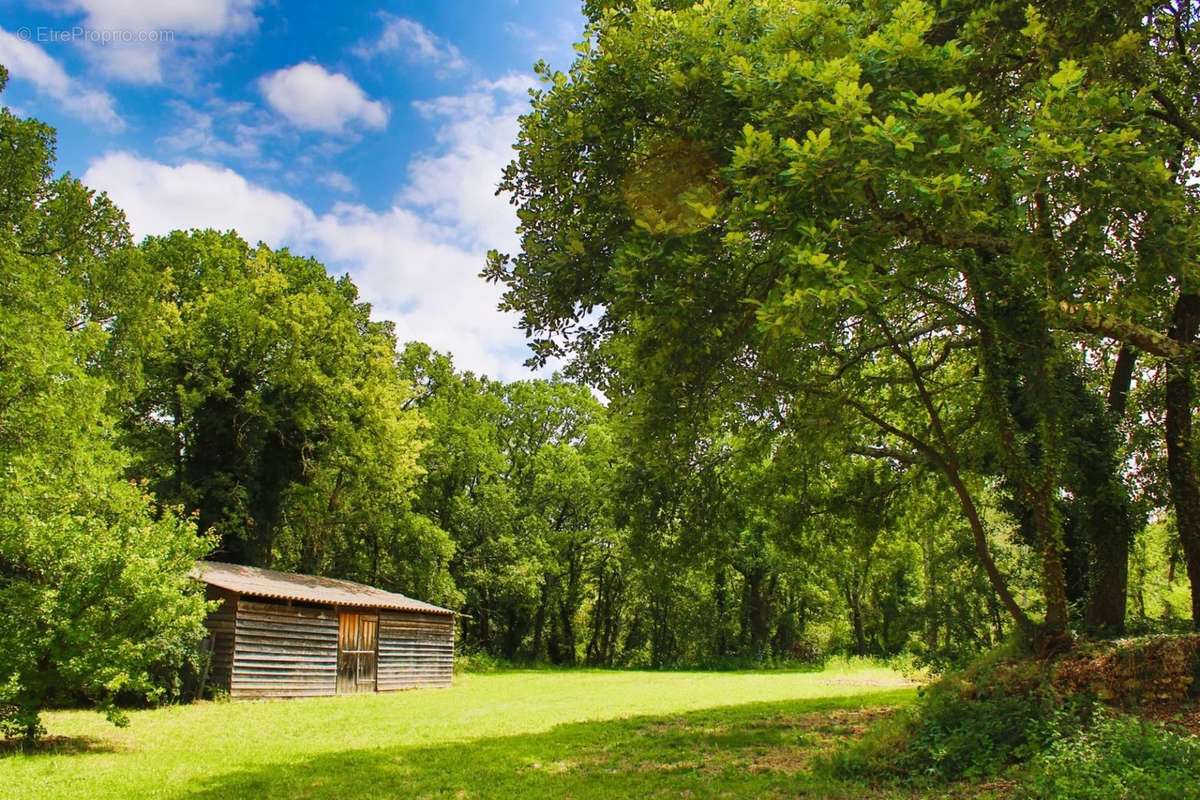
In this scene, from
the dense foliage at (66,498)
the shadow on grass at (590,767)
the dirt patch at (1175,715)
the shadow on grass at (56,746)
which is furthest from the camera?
the shadow on grass at (56,746)

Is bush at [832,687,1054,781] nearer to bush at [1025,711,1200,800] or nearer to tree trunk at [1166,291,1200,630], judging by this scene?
bush at [1025,711,1200,800]

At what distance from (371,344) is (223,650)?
550 inches

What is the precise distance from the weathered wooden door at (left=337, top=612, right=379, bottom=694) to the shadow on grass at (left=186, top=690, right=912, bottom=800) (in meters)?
11.3

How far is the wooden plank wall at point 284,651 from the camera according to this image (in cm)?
2025

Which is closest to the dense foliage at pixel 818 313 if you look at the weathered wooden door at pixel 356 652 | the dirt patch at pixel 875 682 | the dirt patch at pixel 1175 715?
the dirt patch at pixel 1175 715

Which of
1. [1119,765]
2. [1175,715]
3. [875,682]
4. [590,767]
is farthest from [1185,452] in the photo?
[875,682]

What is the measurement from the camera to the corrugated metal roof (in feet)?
66.9

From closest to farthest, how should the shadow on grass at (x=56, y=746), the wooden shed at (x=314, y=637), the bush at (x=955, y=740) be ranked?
the bush at (x=955, y=740), the shadow on grass at (x=56, y=746), the wooden shed at (x=314, y=637)

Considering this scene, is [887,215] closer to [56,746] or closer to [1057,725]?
[1057,725]

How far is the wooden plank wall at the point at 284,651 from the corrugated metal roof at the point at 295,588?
49cm

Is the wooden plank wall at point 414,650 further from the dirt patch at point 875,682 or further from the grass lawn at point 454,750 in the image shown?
the dirt patch at point 875,682

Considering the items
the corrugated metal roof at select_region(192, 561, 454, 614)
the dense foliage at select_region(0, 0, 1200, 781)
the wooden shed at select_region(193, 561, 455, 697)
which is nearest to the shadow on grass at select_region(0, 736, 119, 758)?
the dense foliage at select_region(0, 0, 1200, 781)

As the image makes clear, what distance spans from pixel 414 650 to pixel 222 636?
26.2 ft

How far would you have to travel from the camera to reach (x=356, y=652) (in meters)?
24.1
